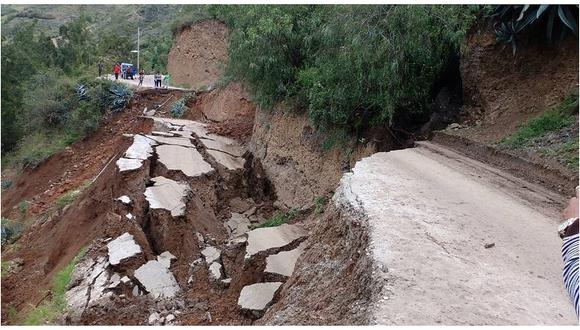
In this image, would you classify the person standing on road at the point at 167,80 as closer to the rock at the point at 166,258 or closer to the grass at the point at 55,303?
the grass at the point at 55,303

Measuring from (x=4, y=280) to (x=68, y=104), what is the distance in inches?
515

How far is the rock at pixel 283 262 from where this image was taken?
7449mm

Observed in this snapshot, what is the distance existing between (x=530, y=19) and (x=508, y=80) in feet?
4.57

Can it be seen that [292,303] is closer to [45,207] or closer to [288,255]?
[288,255]

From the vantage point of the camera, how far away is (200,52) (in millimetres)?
28484

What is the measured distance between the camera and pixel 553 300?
3.48 m

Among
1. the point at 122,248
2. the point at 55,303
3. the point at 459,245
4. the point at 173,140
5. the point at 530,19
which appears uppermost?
the point at 530,19

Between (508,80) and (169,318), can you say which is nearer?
(169,318)

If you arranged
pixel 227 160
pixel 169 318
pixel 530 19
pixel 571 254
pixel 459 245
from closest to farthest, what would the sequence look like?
pixel 571 254 → pixel 459 245 → pixel 169 318 → pixel 530 19 → pixel 227 160

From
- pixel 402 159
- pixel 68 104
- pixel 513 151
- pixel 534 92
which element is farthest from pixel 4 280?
pixel 68 104

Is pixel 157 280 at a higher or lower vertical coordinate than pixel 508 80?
lower

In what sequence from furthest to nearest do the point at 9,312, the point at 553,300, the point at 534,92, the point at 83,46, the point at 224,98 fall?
the point at 83,46, the point at 224,98, the point at 9,312, the point at 534,92, the point at 553,300

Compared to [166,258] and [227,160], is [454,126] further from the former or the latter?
[227,160]

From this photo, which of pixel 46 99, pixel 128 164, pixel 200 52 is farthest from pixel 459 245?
pixel 200 52
